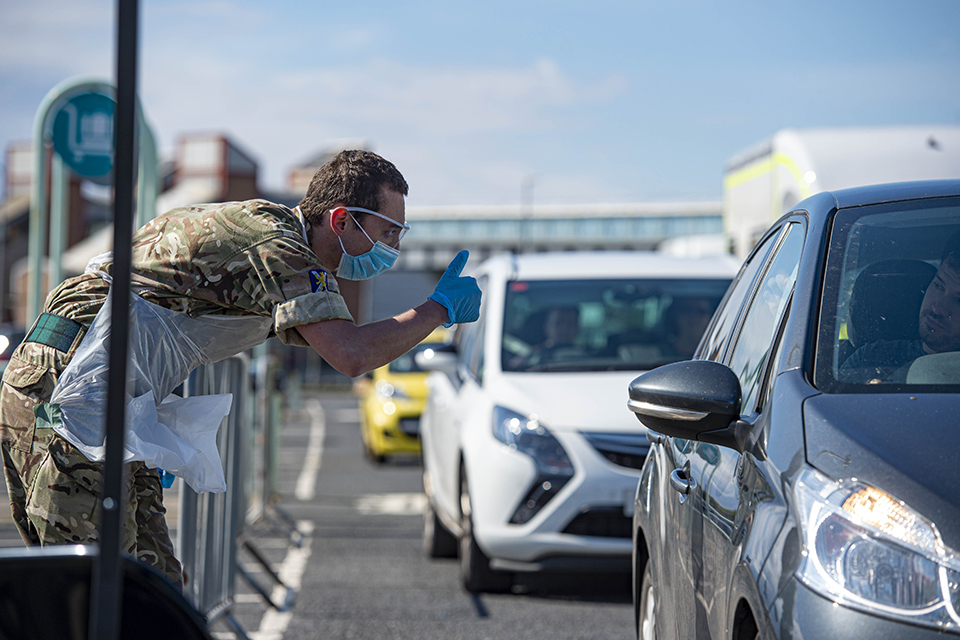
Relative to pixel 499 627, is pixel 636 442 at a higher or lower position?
higher

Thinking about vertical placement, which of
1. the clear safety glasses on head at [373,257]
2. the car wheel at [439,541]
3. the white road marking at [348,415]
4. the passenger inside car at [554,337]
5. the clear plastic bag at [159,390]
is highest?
the clear safety glasses on head at [373,257]

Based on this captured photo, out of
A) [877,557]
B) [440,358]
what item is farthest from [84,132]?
[877,557]

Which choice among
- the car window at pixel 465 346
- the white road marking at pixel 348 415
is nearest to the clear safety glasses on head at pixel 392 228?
the car window at pixel 465 346

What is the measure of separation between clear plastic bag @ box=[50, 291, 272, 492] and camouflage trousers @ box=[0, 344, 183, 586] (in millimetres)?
62

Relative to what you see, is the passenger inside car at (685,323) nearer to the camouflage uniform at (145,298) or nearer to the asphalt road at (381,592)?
the asphalt road at (381,592)

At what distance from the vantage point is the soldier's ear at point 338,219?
322cm

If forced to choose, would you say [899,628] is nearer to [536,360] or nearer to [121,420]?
[121,420]

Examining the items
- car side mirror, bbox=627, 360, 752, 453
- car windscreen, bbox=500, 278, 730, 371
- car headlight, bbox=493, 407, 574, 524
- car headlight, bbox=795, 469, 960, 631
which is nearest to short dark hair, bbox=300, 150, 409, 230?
car side mirror, bbox=627, 360, 752, 453

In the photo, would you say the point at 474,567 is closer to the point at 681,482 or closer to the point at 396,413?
the point at 681,482

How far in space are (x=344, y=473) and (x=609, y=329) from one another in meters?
7.61

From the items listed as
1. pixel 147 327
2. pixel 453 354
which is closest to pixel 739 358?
pixel 147 327

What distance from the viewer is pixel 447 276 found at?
343 cm

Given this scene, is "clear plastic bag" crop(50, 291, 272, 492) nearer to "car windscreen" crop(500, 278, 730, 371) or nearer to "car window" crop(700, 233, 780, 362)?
"car window" crop(700, 233, 780, 362)

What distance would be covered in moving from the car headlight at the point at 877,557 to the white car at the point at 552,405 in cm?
399
